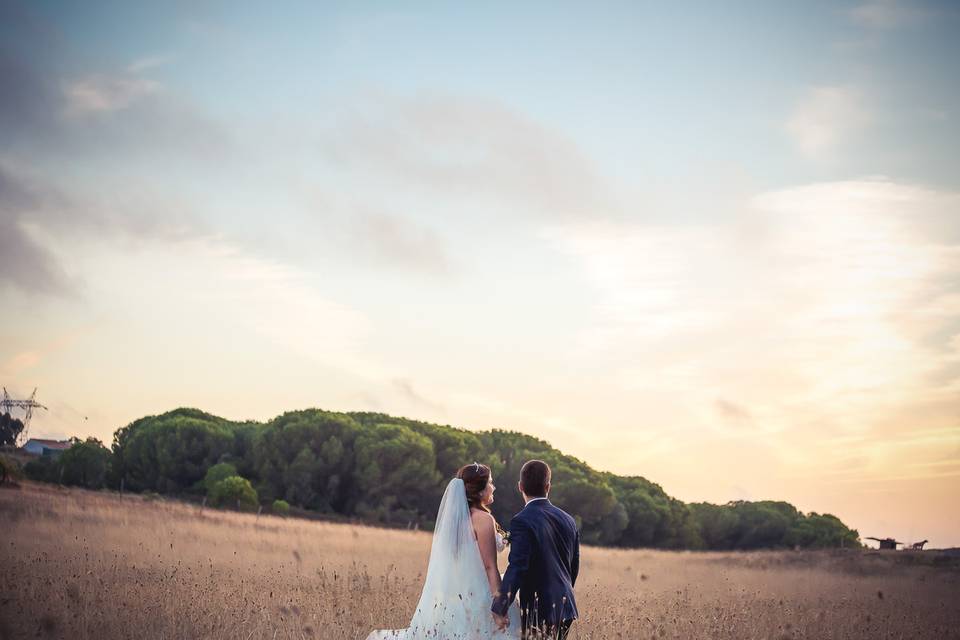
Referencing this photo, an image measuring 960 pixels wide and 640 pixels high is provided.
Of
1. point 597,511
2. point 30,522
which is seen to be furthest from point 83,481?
point 30,522

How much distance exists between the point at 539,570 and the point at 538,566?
0.12 feet

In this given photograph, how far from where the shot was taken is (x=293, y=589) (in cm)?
1400

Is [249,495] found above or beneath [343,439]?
beneath

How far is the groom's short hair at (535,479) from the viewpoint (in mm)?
7367

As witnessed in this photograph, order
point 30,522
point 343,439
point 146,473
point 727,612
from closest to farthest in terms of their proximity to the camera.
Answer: point 727,612, point 30,522, point 343,439, point 146,473

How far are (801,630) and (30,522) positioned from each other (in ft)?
57.1

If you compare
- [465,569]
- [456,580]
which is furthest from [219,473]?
[465,569]

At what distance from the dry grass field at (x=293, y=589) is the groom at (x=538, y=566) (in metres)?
2.67

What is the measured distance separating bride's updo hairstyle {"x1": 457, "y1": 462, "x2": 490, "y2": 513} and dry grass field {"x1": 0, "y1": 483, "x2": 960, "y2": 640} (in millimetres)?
2881

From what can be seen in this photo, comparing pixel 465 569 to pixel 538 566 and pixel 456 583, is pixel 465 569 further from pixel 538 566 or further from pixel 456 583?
pixel 538 566

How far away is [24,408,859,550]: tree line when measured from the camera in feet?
200

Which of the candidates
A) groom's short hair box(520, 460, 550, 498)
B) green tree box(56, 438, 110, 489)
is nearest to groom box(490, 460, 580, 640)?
groom's short hair box(520, 460, 550, 498)

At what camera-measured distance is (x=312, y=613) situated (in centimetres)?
1141

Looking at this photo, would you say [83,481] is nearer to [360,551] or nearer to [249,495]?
[249,495]
